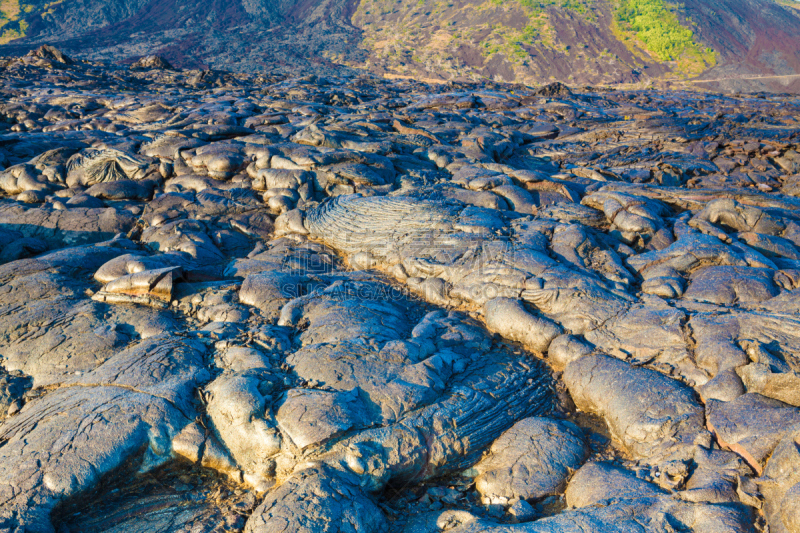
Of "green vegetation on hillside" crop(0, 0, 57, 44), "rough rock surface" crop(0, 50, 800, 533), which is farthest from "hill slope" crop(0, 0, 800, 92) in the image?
→ "rough rock surface" crop(0, 50, 800, 533)

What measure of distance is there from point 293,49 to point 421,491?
39296 millimetres

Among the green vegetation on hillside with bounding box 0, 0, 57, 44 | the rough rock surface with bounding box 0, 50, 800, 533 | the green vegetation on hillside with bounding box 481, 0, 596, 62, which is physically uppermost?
the green vegetation on hillside with bounding box 481, 0, 596, 62

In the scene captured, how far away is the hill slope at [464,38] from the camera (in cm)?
3491

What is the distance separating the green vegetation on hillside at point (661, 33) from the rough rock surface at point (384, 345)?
3544cm

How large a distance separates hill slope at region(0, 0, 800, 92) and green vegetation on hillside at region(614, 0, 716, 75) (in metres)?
0.10

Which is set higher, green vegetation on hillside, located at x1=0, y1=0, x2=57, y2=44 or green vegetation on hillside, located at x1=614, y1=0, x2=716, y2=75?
green vegetation on hillside, located at x1=614, y1=0, x2=716, y2=75

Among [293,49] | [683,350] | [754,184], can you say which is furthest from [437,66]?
[683,350]

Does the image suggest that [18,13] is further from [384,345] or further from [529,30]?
[384,345]

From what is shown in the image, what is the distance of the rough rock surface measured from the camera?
300cm

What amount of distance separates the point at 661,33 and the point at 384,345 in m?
45.4

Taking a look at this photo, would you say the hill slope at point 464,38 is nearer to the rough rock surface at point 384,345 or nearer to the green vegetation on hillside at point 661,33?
the green vegetation on hillside at point 661,33

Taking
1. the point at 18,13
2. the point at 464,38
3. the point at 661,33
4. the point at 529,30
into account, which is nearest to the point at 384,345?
the point at 464,38

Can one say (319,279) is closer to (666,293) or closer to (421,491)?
(421,491)

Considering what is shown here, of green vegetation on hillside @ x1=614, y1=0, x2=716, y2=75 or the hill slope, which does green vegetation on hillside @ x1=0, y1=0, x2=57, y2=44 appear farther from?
green vegetation on hillside @ x1=614, y1=0, x2=716, y2=75
